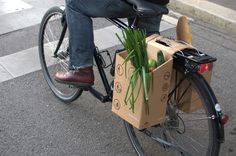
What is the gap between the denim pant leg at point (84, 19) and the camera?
329cm

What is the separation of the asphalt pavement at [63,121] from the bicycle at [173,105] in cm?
16

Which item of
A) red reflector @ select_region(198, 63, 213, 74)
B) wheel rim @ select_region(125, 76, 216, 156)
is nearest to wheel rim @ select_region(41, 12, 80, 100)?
wheel rim @ select_region(125, 76, 216, 156)

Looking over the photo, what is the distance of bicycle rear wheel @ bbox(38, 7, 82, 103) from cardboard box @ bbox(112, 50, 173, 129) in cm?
105

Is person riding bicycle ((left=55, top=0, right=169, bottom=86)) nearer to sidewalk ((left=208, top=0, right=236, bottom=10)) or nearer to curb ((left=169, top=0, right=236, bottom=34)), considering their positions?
curb ((left=169, top=0, right=236, bottom=34))

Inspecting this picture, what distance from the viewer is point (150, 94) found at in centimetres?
285

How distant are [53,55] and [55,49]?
0.34ft

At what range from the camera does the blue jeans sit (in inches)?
129

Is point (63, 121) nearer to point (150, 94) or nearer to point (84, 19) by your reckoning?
point (84, 19)

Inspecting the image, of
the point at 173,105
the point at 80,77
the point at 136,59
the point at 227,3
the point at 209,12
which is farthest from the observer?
the point at 227,3

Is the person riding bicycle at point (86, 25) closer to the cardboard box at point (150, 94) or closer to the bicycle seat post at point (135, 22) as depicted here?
the bicycle seat post at point (135, 22)

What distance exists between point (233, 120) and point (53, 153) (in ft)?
5.28

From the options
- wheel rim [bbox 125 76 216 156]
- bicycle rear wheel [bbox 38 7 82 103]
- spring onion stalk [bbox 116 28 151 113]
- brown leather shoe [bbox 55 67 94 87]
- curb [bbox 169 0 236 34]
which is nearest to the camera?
spring onion stalk [bbox 116 28 151 113]

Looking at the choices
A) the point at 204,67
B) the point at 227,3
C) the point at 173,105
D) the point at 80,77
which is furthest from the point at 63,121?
the point at 227,3

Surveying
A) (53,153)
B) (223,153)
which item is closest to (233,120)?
(223,153)
